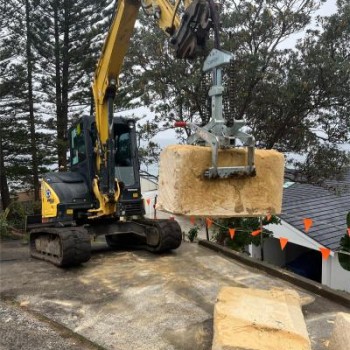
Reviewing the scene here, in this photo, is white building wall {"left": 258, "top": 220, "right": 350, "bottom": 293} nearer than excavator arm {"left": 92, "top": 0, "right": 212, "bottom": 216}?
No

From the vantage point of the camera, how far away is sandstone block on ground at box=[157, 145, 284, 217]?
2949 millimetres

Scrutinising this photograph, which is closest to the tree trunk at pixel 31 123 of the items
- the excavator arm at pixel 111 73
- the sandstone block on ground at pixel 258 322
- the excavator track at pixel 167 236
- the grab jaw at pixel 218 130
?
the excavator arm at pixel 111 73

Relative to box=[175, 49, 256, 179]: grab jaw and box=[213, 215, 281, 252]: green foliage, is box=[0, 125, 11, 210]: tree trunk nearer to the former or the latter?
box=[213, 215, 281, 252]: green foliage

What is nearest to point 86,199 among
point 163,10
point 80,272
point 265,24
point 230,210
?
point 80,272

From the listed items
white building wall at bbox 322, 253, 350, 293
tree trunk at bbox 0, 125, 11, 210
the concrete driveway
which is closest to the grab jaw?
the concrete driveway

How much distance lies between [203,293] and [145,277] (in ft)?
3.65

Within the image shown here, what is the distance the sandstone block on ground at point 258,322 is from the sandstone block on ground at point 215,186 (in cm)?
121

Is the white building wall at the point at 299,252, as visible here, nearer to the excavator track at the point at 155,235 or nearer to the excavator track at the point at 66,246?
the excavator track at the point at 155,235

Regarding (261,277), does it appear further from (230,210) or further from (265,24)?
(265,24)

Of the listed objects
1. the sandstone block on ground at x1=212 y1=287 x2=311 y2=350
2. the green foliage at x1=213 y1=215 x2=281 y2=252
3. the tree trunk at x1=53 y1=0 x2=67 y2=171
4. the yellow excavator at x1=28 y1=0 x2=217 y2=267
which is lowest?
the green foliage at x1=213 y1=215 x2=281 y2=252

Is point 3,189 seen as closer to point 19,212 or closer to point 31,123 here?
point 19,212

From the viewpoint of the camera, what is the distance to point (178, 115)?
11828mm

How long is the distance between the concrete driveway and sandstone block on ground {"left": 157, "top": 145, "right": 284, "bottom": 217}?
189 centimetres

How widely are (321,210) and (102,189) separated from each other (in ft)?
27.2
